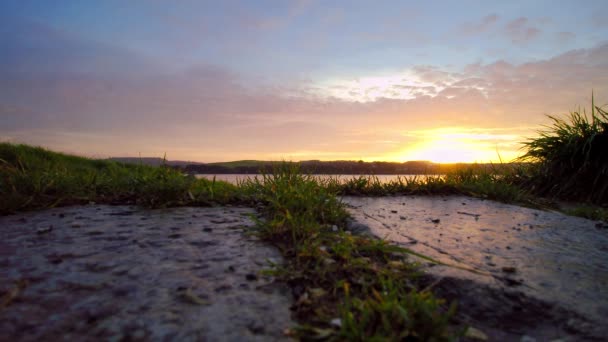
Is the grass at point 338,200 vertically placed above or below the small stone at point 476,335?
above

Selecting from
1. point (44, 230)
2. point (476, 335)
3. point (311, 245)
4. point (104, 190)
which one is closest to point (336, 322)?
point (476, 335)

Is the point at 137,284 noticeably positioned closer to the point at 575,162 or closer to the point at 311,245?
the point at 311,245

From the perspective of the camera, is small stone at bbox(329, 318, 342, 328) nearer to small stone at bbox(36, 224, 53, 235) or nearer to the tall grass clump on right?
small stone at bbox(36, 224, 53, 235)

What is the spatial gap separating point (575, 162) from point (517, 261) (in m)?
4.75

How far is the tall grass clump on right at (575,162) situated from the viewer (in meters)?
5.26

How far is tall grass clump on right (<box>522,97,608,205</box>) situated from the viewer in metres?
5.26

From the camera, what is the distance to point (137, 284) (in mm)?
1545

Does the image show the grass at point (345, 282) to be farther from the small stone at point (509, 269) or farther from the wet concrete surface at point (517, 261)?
the small stone at point (509, 269)

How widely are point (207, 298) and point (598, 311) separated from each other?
1718 mm

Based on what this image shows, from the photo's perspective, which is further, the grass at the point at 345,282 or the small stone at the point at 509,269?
the small stone at the point at 509,269

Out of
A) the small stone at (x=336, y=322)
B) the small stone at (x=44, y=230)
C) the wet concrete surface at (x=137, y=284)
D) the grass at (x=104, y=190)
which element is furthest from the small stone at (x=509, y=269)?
the small stone at (x=44, y=230)

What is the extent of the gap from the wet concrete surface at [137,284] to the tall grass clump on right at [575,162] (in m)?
5.47

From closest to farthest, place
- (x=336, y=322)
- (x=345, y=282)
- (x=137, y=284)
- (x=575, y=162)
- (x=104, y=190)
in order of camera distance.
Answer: (x=336, y=322), (x=137, y=284), (x=345, y=282), (x=104, y=190), (x=575, y=162)

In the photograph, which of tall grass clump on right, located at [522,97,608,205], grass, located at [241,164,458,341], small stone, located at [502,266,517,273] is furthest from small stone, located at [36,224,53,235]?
tall grass clump on right, located at [522,97,608,205]
